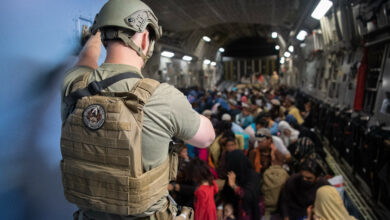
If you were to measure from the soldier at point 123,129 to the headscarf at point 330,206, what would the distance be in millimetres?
1957

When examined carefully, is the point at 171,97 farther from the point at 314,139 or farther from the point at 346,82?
the point at 346,82

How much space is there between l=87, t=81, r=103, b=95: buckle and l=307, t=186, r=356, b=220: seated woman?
2.53 metres

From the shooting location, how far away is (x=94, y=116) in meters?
0.94

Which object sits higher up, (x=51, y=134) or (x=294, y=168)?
(x=51, y=134)

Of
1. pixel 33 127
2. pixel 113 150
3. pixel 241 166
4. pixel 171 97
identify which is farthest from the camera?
pixel 241 166

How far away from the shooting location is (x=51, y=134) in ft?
5.03

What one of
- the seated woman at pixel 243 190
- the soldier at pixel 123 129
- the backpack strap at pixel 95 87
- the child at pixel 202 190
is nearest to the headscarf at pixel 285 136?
the seated woman at pixel 243 190

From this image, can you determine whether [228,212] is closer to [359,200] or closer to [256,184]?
[256,184]

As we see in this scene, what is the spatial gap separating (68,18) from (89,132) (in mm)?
1011

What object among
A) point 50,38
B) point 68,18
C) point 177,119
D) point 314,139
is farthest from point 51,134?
point 314,139

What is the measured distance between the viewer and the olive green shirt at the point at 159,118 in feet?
3.32

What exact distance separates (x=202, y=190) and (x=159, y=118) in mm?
1758

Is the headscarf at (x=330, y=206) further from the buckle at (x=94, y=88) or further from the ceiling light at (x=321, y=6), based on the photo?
the buckle at (x=94, y=88)

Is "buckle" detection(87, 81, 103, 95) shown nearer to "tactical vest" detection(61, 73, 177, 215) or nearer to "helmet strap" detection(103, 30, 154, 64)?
"tactical vest" detection(61, 73, 177, 215)
